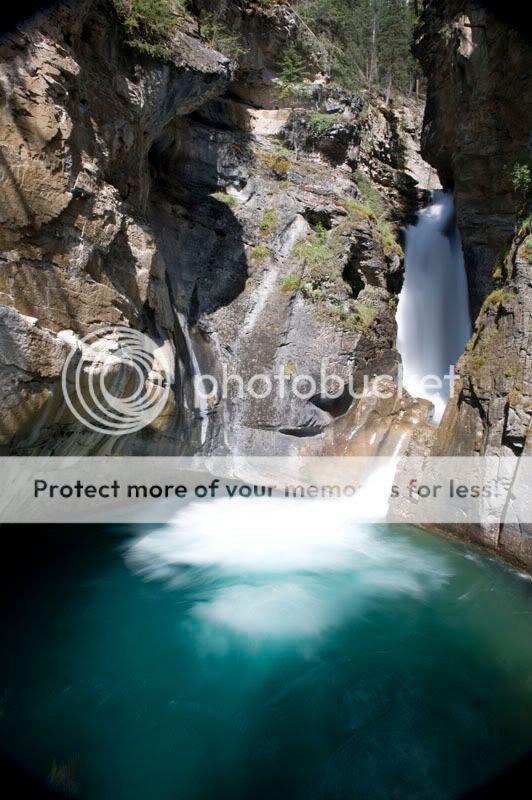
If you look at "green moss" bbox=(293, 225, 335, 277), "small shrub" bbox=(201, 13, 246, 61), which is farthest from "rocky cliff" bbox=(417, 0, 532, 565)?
"small shrub" bbox=(201, 13, 246, 61)

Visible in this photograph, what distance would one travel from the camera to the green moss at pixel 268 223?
1198 cm

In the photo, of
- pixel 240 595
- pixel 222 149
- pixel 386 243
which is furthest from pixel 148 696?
pixel 222 149

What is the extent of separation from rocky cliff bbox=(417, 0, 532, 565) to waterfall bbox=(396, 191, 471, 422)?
2.13 ft

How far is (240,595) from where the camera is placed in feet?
22.6

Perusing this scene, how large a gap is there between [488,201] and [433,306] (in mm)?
3342

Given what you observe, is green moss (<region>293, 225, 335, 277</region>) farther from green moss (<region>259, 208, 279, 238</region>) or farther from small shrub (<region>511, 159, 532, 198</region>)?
small shrub (<region>511, 159, 532, 198</region>)

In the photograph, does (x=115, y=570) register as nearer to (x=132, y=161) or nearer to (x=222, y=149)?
(x=132, y=161)

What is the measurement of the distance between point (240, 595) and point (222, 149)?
11.0 m

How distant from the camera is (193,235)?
1145 cm

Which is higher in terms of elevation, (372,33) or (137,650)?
(372,33)

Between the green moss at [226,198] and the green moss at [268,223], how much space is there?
80cm

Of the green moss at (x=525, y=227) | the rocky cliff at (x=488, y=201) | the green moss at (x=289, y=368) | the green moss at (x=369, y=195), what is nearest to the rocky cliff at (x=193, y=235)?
the green moss at (x=289, y=368)

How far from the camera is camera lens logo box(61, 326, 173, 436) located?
6.64 meters

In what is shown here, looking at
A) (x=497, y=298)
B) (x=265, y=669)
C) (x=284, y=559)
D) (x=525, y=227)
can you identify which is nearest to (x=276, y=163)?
(x=525, y=227)
